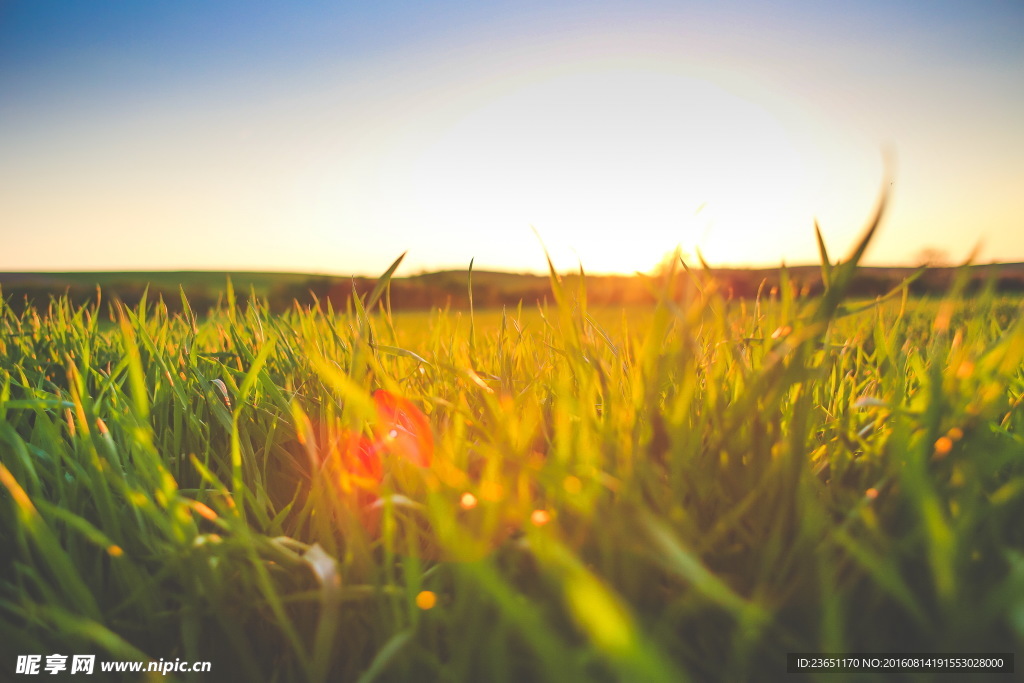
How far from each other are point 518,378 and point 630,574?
63 centimetres

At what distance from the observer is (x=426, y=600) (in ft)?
1.83

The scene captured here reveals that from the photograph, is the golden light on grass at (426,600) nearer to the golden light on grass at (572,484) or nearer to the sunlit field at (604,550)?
the sunlit field at (604,550)

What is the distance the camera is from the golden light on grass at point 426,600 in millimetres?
553

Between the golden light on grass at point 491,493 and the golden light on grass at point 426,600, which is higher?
the golden light on grass at point 491,493

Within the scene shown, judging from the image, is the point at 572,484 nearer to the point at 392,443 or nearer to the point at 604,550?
the point at 604,550

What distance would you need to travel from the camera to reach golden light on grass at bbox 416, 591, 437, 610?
1.81ft

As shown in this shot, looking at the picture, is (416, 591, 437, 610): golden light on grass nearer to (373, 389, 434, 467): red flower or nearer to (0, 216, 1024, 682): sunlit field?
(0, 216, 1024, 682): sunlit field

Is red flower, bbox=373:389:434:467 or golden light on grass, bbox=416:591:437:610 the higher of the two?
red flower, bbox=373:389:434:467

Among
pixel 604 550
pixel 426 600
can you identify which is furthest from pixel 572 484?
pixel 426 600

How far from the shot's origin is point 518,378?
3.70ft

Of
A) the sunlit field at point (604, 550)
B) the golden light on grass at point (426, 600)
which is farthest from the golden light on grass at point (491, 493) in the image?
the golden light on grass at point (426, 600)

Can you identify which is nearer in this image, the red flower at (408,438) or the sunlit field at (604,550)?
the sunlit field at (604,550)

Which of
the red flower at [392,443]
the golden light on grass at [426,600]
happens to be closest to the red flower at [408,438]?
the red flower at [392,443]

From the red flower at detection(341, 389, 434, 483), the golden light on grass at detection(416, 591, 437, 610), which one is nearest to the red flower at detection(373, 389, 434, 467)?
the red flower at detection(341, 389, 434, 483)
